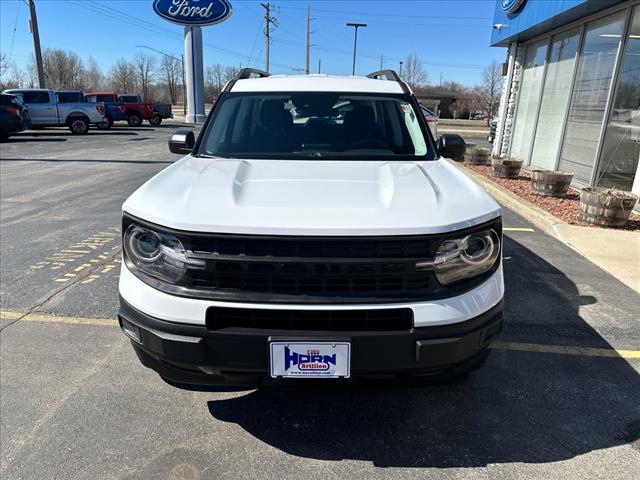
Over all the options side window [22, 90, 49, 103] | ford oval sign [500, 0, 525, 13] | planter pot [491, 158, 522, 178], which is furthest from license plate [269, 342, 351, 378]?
side window [22, 90, 49, 103]

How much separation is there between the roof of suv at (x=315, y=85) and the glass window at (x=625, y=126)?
554 centimetres

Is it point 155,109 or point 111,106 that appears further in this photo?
point 155,109

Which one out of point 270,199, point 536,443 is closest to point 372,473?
point 536,443

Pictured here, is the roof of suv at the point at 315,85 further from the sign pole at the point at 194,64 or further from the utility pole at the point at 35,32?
the sign pole at the point at 194,64

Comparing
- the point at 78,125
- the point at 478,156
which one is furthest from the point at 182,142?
the point at 78,125

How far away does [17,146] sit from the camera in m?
17.2

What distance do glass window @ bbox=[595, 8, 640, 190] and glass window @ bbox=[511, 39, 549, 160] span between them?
3.44 meters

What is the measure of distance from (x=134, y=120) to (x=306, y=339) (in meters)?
31.2

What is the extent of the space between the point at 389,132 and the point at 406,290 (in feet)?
6.04

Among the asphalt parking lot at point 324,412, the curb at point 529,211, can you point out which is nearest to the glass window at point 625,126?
the curb at point 529,211

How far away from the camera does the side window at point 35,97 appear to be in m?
21.5

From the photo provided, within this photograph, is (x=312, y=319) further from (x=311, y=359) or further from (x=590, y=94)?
(x=590, y=94)

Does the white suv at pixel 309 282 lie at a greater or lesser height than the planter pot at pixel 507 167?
greater

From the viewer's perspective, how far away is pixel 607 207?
6.26 meters
